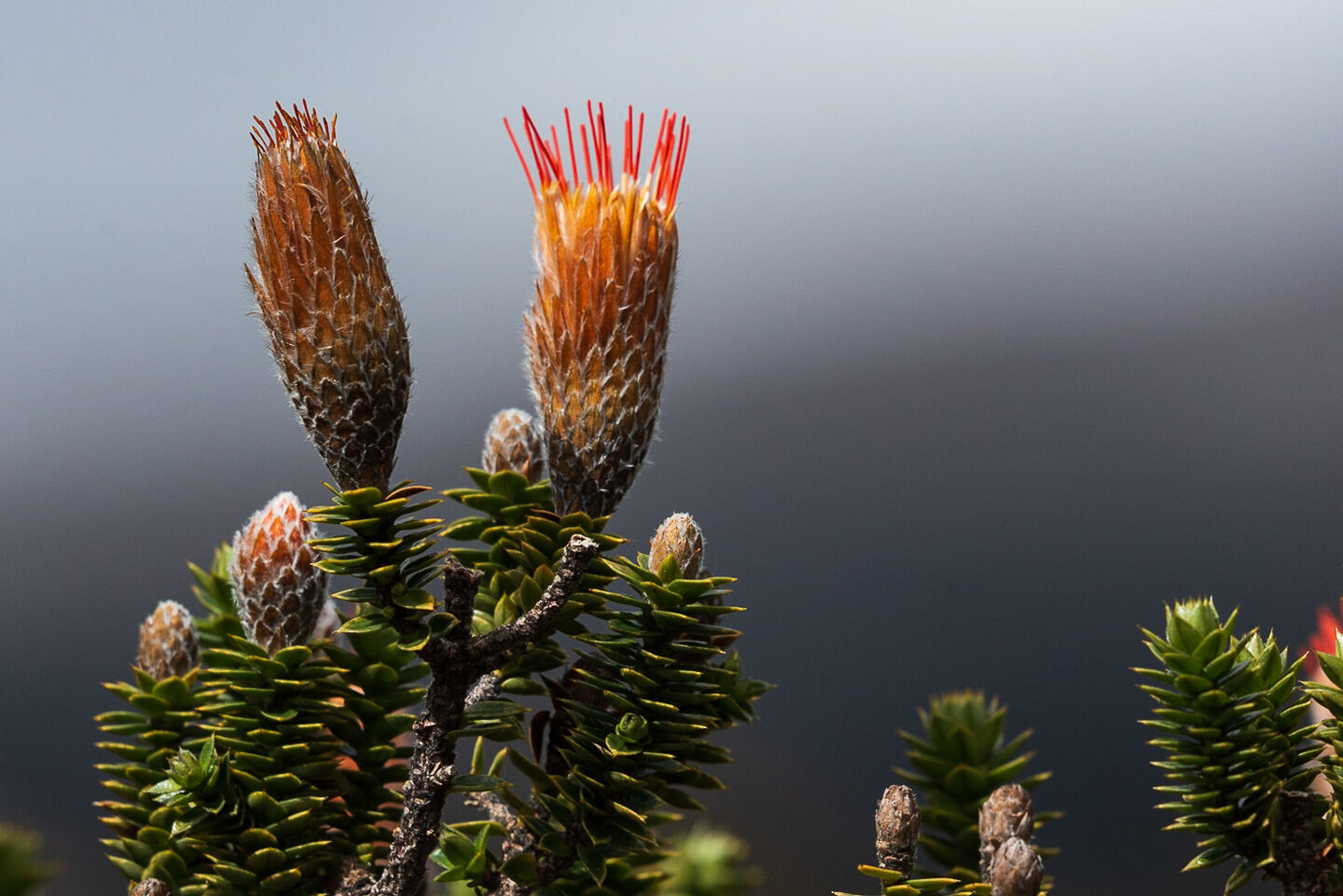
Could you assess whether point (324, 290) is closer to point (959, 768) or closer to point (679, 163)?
point (679, 163)

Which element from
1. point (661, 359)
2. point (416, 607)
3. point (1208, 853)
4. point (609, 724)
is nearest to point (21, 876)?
point (416, 607)

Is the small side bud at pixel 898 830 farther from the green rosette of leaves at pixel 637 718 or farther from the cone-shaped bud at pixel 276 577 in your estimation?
the cone-shaped bud at pixel 276 577

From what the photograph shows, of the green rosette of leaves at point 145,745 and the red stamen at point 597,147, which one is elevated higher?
the red stamen at point 597,147

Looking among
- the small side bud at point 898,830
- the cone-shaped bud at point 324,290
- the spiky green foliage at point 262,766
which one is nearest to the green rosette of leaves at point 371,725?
the spiky green foliage at point 262,766

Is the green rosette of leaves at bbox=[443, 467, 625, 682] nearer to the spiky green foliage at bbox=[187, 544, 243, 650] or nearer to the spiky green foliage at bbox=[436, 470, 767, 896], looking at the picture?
the spiky green foliage at bbox=[436, 470, 767, 896]

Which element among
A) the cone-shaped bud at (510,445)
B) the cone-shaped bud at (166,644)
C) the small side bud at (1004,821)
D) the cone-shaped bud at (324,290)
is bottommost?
the small side bud at (1004,821)

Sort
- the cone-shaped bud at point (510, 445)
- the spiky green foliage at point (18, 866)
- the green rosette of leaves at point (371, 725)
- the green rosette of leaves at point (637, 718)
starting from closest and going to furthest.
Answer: the spiky green foliage at point (18, 866), the green rosette of leaves at point (637, 718), the green rosette of leaves at point (371, 725), the cone-shaped bud at point (510, 445)

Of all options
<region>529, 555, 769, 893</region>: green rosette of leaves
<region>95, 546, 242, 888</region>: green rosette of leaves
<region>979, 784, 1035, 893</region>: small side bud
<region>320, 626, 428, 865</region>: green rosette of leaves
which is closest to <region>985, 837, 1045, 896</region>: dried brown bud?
<region>979, 784, 1035, 893</region>: small side bud

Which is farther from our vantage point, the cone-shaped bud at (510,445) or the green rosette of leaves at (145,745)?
the cone-shaped bud at (510,445)
